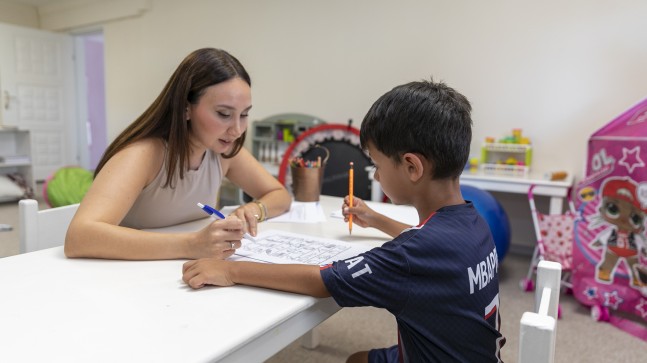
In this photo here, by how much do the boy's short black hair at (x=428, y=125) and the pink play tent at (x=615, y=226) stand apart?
159 cm

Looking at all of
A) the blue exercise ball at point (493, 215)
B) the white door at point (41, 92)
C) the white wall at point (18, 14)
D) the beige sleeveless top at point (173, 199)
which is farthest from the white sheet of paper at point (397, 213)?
the white wall at point (18, 14)

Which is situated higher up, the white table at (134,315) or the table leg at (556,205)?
the white table at (134,315)

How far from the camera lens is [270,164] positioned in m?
4.08

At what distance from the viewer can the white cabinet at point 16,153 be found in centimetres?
462

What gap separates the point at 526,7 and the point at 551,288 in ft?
9.17

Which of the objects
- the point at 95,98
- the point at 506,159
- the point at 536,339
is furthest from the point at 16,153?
the point at 536,339

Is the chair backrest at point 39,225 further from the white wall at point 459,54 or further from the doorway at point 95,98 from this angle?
the doorway at point 95,98

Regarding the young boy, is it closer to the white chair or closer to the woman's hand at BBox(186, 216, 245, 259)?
the woman's hand at BBox(186, 216, 245, 259)

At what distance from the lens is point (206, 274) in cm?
81

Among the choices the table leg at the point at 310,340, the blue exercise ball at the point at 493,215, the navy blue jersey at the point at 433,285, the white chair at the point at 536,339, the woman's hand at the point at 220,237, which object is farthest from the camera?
the blue exercise ball at the point at 493,215

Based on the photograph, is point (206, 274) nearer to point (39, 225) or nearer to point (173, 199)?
point (173, 199)

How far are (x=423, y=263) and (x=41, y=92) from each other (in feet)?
21.3

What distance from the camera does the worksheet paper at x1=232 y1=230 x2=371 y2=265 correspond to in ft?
3.24

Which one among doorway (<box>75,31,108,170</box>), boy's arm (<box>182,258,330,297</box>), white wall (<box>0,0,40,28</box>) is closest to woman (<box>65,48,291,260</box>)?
boy's arm (<box>182,258,330,297</box>)
